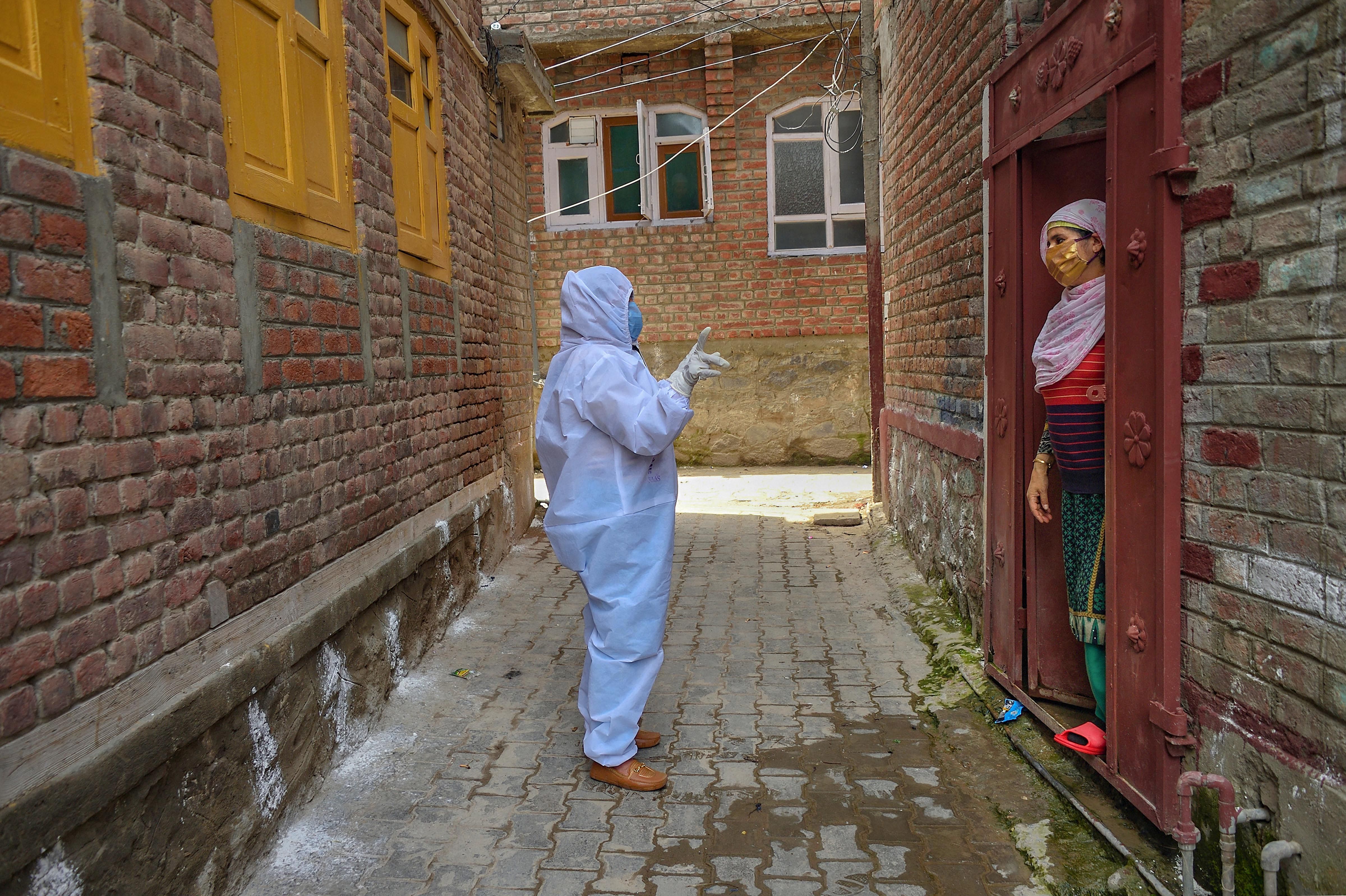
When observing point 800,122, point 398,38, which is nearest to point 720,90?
point 800,122

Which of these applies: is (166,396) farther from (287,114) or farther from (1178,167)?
(1178,167)

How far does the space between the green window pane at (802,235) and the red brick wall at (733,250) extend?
0.80ft

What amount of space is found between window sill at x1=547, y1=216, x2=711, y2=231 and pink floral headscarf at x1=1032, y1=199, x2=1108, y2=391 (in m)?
8.44

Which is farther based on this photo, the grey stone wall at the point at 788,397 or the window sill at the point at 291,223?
the grey stone wall at the point at 788,397

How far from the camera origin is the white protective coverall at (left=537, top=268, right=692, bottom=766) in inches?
134

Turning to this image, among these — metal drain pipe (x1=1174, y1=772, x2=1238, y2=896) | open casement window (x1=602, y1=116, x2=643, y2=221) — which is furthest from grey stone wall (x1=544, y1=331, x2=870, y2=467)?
metal drain pipe (x1=1174, y1=772, x2=1238, y2=896)

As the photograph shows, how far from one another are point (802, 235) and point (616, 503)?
346 inches

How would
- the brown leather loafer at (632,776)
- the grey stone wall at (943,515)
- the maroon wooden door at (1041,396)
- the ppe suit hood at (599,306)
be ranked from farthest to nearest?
the grey stone wall at (943,515)
the maroon wooden door at (1041,396)
the ppe suit hood at (599,306)
the brown leather loafer at (632,776)

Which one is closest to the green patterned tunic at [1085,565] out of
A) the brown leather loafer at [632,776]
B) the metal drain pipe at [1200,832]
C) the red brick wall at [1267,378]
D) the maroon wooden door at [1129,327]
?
the maroon wooden door at [1129,327]

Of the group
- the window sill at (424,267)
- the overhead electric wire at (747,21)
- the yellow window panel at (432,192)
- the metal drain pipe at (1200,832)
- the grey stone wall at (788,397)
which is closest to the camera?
the metal drain pipe at (1200,832)

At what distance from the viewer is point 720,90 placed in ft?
36.8

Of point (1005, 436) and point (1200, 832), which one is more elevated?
point (1005, 436)

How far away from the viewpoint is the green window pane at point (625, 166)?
11672 mm

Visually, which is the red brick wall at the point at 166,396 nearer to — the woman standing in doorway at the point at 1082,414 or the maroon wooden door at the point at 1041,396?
the woman standing in doorway at the point at 1082,414
